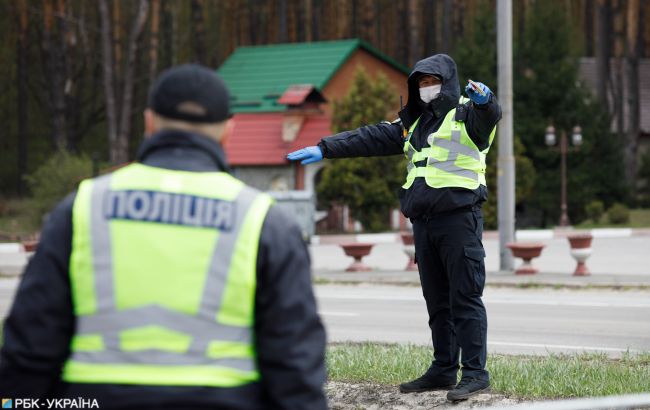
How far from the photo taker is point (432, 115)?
687 cm

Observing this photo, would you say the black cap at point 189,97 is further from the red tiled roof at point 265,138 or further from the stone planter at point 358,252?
the red tiled roof at point 265,138

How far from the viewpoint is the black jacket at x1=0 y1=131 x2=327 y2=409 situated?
3.10 meters

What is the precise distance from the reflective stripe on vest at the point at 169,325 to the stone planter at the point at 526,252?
48.9 ft

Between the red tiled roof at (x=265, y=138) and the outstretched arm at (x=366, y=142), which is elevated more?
the outstretched arm at (x=366, y=142)

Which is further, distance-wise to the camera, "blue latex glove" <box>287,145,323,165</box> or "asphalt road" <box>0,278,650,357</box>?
"asphalt road" <box>0,278,650,357</box>

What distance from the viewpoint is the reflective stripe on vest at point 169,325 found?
308 centimetres

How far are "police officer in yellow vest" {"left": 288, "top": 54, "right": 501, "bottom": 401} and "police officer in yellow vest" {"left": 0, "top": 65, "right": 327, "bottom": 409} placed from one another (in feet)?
11.2

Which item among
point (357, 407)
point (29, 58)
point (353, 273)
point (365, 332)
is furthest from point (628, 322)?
point (29, 58)

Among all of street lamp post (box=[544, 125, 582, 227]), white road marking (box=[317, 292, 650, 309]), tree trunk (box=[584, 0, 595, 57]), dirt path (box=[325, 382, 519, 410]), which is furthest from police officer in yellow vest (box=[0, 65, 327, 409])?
tree trunk (box=[584, 0, 595, 57])

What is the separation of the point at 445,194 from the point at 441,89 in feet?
1.96

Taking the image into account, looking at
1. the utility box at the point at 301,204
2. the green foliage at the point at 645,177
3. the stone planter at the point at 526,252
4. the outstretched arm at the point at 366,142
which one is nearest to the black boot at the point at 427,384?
the outstretched arm at the point at 366,142

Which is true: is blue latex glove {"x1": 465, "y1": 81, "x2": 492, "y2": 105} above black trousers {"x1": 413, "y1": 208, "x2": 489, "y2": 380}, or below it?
above

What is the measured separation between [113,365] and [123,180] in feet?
1.64

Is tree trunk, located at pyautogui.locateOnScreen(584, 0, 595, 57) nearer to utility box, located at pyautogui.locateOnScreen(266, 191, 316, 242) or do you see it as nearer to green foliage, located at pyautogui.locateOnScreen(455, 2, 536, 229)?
green foliage, located at pyautogui.locateOnScreen(455, 2, 536, 229)
